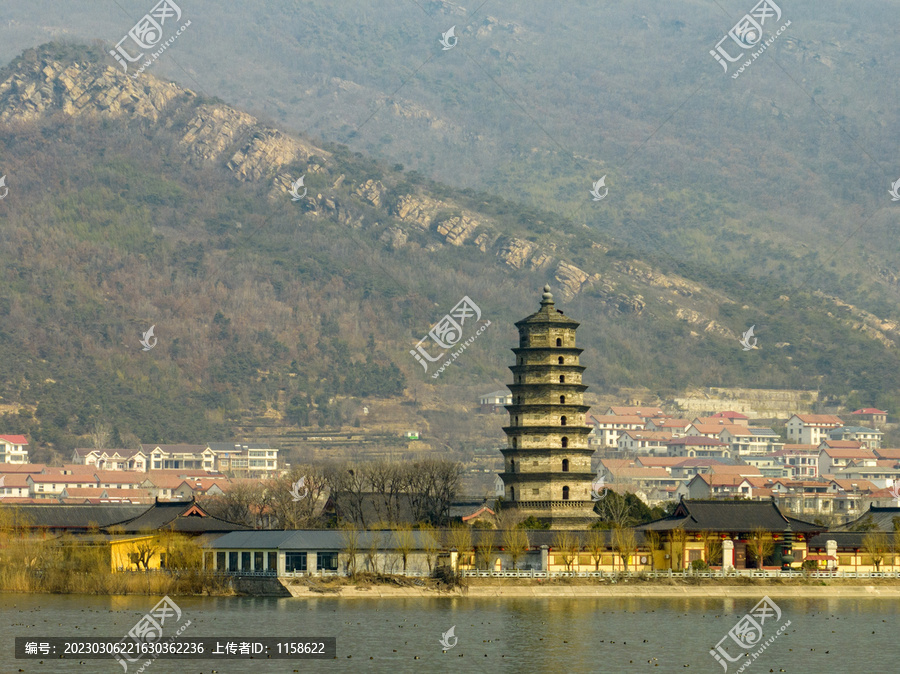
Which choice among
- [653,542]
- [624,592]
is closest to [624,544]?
[624,592]

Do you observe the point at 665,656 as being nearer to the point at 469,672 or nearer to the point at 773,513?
the point at 469,672

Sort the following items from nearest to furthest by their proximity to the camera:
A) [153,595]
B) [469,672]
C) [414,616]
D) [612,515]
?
[469,672], [414,616], [153,595], [612,515]

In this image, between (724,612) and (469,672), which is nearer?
(469,672)

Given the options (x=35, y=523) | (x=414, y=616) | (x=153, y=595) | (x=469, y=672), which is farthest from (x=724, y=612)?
(x=35, y=523)

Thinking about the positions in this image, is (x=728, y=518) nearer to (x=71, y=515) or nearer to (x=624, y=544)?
(x=624, y=544)

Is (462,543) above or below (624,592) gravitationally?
above

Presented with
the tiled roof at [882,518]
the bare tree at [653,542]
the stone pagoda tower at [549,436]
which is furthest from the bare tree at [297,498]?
the tiled roof at [882,518]

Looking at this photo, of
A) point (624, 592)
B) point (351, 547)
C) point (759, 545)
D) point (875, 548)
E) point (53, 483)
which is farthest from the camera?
point (53, 483)

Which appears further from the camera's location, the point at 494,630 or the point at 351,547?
the point at 351,547
